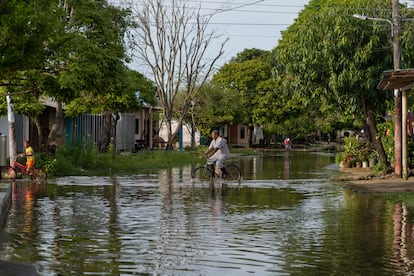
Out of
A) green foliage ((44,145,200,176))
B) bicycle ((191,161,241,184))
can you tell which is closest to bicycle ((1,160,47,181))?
green foliage ((44,145,200,176))

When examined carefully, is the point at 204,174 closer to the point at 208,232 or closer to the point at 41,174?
the point at 41,174

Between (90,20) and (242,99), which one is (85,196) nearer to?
(90,20)

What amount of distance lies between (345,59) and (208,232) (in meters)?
16.4

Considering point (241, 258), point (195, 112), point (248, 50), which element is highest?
point (248, 50)

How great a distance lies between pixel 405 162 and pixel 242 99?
1930 inches

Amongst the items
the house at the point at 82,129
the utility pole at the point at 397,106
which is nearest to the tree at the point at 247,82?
the house at the point at 82,129

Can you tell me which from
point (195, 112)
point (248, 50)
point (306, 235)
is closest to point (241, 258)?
point (306, 235)

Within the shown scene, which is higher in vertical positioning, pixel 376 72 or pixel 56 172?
pixel 376 72

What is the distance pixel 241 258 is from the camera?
10.4m

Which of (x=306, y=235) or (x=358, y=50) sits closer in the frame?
(x=306, y=235)

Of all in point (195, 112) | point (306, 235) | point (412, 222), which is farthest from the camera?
point (195, 112)

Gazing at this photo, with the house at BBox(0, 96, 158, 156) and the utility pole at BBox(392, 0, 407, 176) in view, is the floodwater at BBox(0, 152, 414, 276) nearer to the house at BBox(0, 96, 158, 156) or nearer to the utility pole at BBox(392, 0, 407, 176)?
the utility pole at BBox(392, 0, 407, 176)

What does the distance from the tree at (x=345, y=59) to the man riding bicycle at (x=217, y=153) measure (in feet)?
19.2

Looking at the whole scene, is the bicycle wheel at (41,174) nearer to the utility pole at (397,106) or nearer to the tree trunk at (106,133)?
the utility pole at (397,106)
